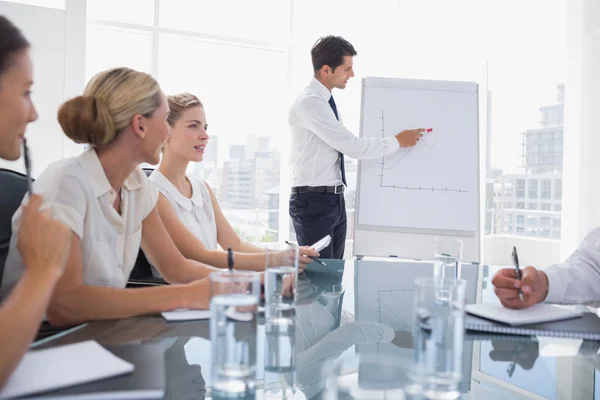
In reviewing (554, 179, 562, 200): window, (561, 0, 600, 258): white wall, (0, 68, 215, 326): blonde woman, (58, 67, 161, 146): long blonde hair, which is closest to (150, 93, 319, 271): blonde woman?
(0, 68, 215, 326): blonde woman

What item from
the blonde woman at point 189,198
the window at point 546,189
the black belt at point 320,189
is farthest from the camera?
the window at point 546,189

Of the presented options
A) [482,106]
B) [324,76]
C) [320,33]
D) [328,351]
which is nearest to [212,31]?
[320,33]

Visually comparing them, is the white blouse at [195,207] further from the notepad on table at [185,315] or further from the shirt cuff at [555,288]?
the shirt cuff at [555,288]

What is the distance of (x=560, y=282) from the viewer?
1364 mm

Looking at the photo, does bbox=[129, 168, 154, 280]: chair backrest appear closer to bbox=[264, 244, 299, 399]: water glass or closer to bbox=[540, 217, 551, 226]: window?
bbox=[264, 244, 299, 399]: water glass

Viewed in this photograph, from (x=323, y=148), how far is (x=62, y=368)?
2605 millimetres

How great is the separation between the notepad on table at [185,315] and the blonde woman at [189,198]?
2.32 ft

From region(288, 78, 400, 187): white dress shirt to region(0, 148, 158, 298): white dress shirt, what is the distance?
1.73 meters

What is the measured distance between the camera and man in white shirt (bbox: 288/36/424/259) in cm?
317

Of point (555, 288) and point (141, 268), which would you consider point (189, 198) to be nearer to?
point (141, 268)

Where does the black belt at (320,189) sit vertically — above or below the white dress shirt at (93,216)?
above

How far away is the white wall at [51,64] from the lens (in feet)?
12.9

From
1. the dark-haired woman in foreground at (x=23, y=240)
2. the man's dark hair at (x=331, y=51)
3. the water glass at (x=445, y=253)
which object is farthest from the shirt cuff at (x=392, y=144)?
the dark-haired woman in foreground at (x=23, y=240)

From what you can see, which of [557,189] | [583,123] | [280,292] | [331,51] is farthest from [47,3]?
[557,189]
